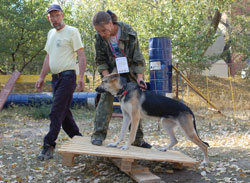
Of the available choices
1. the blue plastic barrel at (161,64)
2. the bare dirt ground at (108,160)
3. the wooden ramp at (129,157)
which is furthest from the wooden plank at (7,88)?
the wooden ramp at (129,157)

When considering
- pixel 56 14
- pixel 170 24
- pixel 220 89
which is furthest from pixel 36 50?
pixel 56 14

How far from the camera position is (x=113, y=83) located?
14.4ft

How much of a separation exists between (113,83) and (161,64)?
4707 mm

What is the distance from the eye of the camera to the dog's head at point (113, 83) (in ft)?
14.3

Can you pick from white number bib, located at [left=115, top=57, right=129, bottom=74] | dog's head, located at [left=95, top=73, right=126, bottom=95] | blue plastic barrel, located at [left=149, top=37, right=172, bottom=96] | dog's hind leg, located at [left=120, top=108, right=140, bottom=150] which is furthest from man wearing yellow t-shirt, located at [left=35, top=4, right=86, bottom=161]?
blue plastic barrel, located at [left=149, top=37, right=172, bottom=96]

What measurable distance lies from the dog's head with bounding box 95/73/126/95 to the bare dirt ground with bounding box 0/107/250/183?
4.29 feet

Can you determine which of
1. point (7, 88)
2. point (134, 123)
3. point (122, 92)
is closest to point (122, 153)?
point (134, 123)

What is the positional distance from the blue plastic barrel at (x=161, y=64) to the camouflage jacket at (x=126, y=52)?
13.8 feet

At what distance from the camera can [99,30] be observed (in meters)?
4.20

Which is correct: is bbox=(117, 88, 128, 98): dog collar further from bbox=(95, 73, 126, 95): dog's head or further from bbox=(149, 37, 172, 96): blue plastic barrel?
bbox=(149, 37, 172, 96): blue plastic barrel

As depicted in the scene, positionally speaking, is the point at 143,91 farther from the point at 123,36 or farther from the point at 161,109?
the point at 123,36

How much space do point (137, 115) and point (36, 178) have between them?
1839mm

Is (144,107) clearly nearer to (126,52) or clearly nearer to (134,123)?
(134,123)

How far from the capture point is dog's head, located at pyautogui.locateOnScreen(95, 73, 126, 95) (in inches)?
172
